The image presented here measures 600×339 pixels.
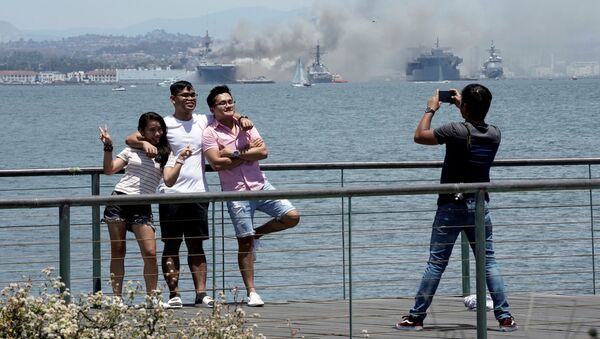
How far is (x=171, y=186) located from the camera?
10.1 m

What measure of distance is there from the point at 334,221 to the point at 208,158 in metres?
19.1

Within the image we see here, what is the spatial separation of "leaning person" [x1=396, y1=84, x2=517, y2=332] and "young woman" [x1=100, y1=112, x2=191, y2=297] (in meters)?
1.76

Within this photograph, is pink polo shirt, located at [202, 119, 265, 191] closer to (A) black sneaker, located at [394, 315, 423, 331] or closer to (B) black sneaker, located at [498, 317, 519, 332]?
(A) black sneaker, located at [394, 315, 423, 331]

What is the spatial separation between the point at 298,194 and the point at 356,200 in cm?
2192

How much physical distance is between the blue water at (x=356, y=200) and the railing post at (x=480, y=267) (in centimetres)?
47

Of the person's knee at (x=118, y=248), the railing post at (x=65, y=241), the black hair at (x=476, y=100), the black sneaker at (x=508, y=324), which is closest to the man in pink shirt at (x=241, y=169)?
the person's knee at (x=118, y=248)

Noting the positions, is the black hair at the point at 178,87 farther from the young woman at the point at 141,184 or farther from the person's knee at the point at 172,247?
the person's knee at the point at 172,247

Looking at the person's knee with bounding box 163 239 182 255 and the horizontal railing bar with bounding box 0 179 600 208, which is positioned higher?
the horizontal railing bar with bounding box 0 179 600 208

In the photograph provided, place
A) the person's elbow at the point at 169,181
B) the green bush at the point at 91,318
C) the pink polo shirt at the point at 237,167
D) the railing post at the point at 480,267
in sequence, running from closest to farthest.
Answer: the green bush at the point at 91,318
the railing post at the point at 480,267
the person's elbow at the point at 169,181
the pink polo shirt at the point at 237,167

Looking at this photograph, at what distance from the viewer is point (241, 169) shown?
1038cm

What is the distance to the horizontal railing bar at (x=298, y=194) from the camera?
25.3 ft

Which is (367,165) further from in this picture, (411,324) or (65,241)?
(65,241)

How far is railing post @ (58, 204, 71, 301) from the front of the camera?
7.77 m

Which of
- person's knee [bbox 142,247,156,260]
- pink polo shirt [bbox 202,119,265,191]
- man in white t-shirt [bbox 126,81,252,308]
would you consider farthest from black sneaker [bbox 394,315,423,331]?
person's knee [bbox 142,247,156,260]
